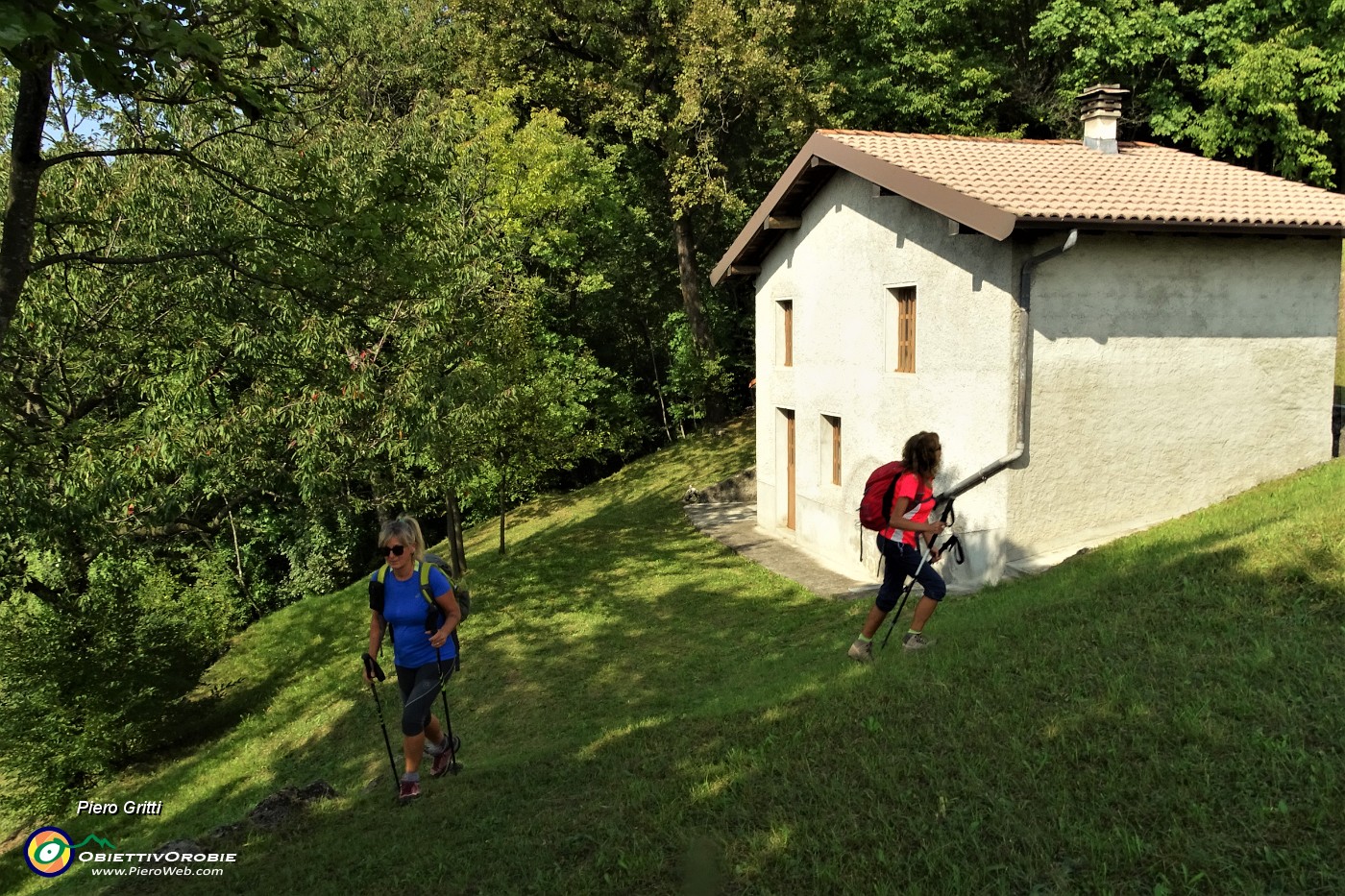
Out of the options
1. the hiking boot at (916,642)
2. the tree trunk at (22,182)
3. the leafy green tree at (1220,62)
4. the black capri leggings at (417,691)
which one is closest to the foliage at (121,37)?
the tree trunk at (22,182)

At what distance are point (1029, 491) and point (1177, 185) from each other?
4.78 meters

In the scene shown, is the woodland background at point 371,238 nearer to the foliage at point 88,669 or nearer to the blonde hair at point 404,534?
the foliage at point 88,669

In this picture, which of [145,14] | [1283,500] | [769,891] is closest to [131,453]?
[145,14]

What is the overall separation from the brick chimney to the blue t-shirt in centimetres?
1265

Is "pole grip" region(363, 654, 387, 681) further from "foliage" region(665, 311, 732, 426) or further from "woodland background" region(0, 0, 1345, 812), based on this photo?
"foliage" region(665, 311, 732, 426)

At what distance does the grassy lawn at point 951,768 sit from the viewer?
362cm

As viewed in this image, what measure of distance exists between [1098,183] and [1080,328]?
2.17 meters

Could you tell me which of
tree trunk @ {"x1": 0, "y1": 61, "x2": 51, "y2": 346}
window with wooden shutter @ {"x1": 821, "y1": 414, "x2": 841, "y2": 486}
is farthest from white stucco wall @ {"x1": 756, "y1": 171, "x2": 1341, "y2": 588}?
tree trunk @ {"x1": 0, "y1": 61, "x2": 51, "y2": 346}

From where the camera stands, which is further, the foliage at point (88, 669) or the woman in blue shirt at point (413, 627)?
the foliage at point (88, 669)

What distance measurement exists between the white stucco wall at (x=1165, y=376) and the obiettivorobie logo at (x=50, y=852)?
9.45 m

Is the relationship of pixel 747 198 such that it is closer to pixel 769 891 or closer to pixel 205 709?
pixel 205 709

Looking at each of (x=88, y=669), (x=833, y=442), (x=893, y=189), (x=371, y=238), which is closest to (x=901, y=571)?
(x=371, y=238)

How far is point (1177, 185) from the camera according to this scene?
38.6 feet

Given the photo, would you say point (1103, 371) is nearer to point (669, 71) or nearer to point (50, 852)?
point (50, 852)
